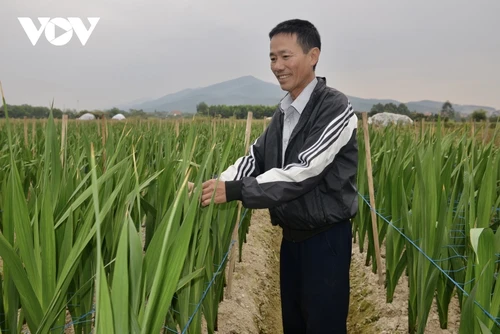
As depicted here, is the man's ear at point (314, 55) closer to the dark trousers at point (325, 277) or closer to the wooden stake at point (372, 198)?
the dark trousers at point (325, 277)

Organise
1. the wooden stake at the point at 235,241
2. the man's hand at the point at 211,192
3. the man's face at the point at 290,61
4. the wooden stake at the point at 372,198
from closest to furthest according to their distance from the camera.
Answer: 1. the man's hand at the point at 211,192
2. the man's face at the point at 290,61
3. the wooden stake at the point at 235,241
4. the wooden stake at the point at 372,198

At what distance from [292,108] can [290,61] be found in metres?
0.20

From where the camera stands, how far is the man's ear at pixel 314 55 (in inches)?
62.3

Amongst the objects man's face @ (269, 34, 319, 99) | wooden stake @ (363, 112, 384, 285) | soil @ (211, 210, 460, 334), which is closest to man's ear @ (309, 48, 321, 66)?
man's face @ (269, 34, 319, 99)

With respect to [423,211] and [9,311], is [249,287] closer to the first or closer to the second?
[423,211]

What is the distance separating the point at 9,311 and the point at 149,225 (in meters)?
0.53

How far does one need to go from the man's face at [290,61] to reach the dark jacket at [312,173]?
9 cm

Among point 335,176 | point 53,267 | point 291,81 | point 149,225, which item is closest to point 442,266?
point 335,176

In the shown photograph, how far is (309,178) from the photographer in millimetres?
1432

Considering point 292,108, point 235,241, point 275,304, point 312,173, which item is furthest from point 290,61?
point 275,304

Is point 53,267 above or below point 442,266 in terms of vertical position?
above

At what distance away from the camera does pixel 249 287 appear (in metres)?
2.73

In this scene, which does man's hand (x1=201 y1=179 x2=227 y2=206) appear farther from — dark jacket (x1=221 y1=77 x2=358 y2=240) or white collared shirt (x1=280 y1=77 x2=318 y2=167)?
white collared shirt (x1=280 y1=77 x2=318 y2=167)

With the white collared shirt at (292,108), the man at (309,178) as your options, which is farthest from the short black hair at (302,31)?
the white collared shirt at (292,108)
